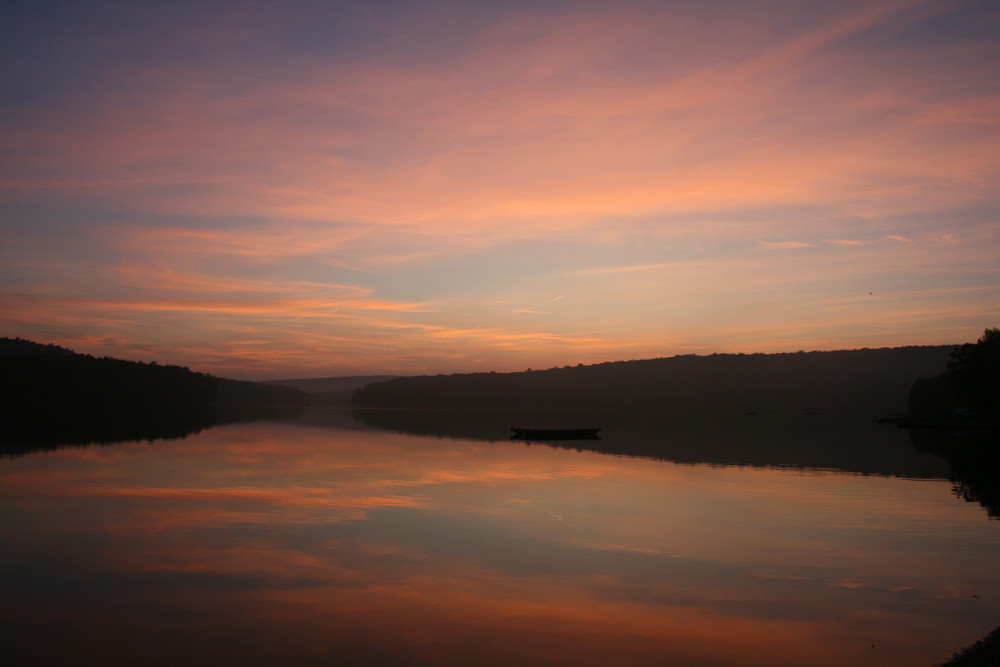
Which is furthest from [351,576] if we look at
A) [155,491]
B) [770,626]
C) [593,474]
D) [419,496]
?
[593,474]

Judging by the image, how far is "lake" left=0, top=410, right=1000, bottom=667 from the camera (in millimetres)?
12812

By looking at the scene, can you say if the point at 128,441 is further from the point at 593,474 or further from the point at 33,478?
the point at 593,474

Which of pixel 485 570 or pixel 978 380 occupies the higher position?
pixel 978 380

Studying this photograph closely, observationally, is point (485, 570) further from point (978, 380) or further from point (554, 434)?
point (978, 380)

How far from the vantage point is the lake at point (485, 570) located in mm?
12812

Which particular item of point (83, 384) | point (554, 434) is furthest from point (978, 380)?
point (83, 384)

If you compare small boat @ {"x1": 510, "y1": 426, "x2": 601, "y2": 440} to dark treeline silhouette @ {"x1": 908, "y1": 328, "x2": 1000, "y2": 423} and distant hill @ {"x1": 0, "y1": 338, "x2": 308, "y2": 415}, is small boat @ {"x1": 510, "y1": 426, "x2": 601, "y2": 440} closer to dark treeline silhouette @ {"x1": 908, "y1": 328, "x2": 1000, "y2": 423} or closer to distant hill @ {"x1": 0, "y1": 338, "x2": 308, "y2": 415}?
dark treeline silhouette @ {"x1": 908, "y1": 328, "x2": 1000, "y2": 423}

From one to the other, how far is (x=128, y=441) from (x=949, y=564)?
191 ft

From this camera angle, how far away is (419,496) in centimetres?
3117

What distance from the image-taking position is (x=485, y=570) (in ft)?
59.5

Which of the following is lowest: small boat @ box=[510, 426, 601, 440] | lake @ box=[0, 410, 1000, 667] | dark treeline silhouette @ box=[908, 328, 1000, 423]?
small boat @ box=[510, 426, 601, 440]

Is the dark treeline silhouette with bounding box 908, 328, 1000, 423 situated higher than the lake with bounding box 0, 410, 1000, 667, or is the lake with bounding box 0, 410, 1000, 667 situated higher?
the dark treeline silhouette with bounding box 908, 328, 1000, 423

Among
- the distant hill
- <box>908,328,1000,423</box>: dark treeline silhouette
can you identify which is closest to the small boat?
<box>908,328,1000,423</box>: dark treeline silhouette

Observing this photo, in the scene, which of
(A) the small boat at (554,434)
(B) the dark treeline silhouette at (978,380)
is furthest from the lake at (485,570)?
(B) the dark treeline silhouette at (978,380)
